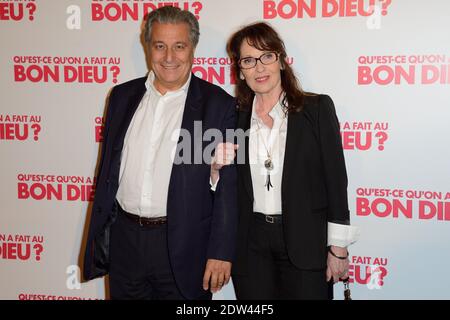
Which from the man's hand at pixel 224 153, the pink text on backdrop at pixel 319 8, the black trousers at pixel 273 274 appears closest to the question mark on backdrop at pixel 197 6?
the pink text on backdrop at pixel 319 8

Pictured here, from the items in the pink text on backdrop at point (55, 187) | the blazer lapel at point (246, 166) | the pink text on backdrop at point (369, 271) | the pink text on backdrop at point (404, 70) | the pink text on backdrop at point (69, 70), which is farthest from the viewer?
the pink text on backdrop at point (55, 187)

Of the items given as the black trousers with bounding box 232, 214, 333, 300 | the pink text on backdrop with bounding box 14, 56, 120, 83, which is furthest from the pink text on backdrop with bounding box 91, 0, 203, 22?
the black trousers with bounding box 232, 214, 333, 300

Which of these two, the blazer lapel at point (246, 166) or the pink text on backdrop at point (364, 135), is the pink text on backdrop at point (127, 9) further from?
the pink text on backdrop at point (364, 135)

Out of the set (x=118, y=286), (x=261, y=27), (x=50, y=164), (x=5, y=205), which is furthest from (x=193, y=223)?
(x=5, y=205)

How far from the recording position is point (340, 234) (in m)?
2.07

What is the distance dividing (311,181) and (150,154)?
75 cm

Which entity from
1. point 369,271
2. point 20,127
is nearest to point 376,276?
point 369,271

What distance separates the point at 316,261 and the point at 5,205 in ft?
7.34

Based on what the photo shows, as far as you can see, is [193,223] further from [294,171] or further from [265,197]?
[294,171]

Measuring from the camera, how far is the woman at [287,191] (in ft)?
6.73

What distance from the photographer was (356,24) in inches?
104

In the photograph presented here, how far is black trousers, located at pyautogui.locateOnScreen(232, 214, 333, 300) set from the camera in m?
2.06

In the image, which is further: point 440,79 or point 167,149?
point 440,79

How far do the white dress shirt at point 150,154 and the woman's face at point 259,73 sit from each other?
319 millimetres
